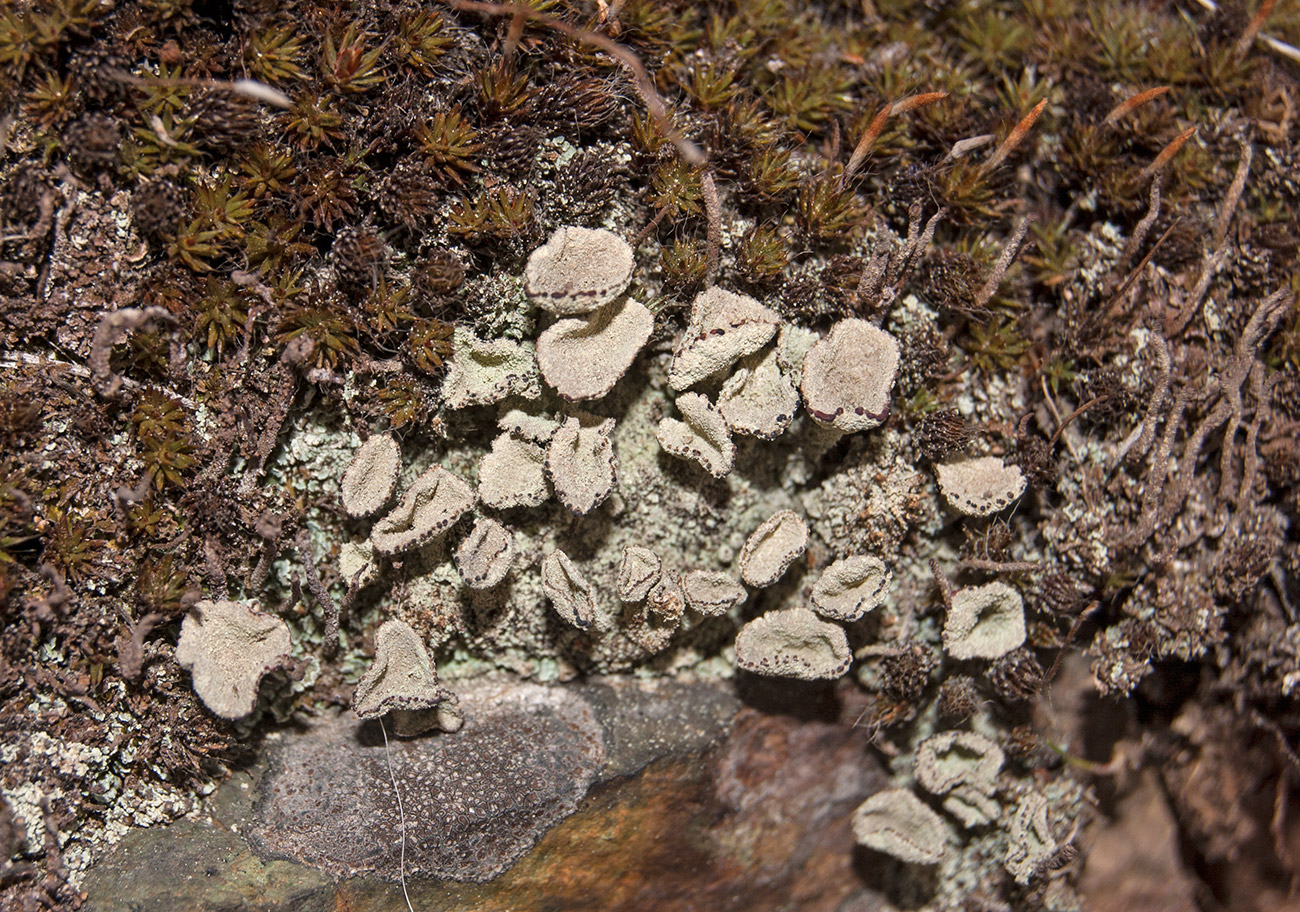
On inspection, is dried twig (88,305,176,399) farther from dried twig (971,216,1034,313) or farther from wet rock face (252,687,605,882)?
dried twig (971,216,1034,313)

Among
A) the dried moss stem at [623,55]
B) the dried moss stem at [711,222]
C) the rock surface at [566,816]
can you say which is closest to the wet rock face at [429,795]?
the rock surface at [566,816]

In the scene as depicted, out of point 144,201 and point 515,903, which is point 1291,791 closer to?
point 515,903

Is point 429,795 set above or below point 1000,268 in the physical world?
below

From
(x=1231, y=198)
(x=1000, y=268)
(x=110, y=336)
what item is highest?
(x=1231, y=198)

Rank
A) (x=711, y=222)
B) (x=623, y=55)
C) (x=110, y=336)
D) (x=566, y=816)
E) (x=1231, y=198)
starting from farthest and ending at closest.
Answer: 1. (x=1231, y=198)
2. (x=566, y=816)
3. (x=711, y=222)
4. (x=623, y=55)
5. (x=110, y=336)

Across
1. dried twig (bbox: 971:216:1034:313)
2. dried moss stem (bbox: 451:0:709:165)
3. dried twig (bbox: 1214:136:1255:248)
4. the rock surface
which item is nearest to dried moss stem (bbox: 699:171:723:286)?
dried moss stem (bbox: 451:0:709:165)

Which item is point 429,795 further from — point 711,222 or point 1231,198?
point 1231,198

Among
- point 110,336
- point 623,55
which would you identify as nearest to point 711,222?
point 623,55

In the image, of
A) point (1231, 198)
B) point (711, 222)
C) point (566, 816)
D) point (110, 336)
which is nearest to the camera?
point (110, 336)

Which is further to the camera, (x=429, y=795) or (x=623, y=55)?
(x=429, y=795)

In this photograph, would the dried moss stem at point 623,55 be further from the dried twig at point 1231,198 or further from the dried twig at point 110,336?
the dried twig at point 1231,198
